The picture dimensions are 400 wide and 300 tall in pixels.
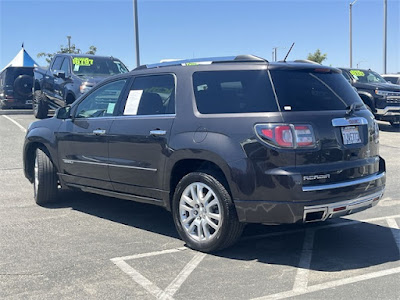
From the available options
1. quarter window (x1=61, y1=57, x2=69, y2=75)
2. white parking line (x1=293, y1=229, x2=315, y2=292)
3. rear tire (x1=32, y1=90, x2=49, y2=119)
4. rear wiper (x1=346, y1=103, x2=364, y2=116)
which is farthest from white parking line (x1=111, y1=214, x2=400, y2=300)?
rear tire (x1=32, y1=90, x2=49, y2=119)

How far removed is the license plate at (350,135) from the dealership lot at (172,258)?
1.09 m

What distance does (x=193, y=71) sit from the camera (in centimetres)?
486

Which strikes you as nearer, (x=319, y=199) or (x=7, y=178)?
(x=319, y=199)

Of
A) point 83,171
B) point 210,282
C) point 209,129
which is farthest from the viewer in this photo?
point 83,171

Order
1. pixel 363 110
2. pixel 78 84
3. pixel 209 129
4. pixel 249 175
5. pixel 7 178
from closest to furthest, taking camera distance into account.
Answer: pixel 249 175 → pixel 209 129 → pixel 363 110 → pixel 7 178 → pixel 78 84

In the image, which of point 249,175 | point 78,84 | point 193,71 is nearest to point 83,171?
point 193,71

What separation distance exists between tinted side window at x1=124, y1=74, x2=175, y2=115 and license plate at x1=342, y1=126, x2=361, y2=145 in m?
1.70

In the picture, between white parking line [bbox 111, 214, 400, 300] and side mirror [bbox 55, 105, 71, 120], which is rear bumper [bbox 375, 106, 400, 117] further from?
side mirror [bbox 55, 105, 71, 120]

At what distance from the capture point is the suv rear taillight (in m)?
4.09

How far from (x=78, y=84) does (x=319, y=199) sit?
904 centimetres

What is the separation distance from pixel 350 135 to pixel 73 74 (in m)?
9.40

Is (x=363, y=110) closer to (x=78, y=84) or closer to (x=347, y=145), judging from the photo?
(x=347, y=145)

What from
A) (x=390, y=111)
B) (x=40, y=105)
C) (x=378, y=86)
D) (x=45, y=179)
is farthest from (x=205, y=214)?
(x=378, y=86)

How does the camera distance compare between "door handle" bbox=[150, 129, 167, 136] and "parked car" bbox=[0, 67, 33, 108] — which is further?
"parked car" bbox=[0, 67, 33, 108]
